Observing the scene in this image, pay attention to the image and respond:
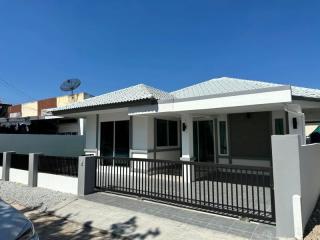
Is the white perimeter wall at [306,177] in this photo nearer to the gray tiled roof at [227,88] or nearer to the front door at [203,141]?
the gray tiled roof at [227,88]

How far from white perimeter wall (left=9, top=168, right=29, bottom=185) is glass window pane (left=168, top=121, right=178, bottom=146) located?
707cm

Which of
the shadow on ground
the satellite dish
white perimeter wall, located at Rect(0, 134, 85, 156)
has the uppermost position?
the satellite dish

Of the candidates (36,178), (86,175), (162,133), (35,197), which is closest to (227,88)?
(162,133)

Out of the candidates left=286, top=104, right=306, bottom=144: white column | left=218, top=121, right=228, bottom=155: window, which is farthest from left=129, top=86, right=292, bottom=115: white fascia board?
left=218, top=121, right=228, bottom=155: window

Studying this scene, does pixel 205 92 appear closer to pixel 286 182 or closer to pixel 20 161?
pixel 286 182

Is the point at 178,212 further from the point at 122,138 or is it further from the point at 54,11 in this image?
the point at 54,11

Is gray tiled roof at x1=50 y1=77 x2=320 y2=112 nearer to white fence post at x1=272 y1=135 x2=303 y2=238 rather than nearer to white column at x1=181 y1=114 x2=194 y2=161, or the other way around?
white column at x1=181 y1=114 x2=194 y2=161

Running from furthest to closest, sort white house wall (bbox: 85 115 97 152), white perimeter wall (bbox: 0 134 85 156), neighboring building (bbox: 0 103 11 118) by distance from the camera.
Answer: neighboring building (bbox: 0 103 11 118) → white perimeter wall (bbox: 0 134 85 156) → white house wall (bbox: 85 115 97 152)

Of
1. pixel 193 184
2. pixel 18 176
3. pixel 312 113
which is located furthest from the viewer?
pixel 312 113

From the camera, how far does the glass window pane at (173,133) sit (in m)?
13.9

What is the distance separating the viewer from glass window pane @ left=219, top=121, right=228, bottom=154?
12664 mm

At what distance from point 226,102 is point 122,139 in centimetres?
658

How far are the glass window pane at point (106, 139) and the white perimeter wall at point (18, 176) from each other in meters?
4.07

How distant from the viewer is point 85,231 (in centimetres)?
543
